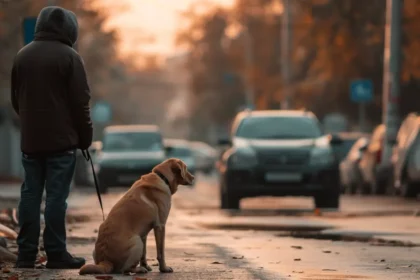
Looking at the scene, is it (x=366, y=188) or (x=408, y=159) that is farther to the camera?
(x=366, y=188)

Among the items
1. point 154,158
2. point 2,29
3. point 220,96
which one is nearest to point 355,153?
A: point 154,158

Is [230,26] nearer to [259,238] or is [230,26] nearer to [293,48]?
[293,48]

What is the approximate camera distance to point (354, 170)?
34969mm

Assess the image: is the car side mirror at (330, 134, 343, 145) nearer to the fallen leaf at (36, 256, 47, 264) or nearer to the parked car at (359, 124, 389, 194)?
the parked car at (359, 124, 389, 194)

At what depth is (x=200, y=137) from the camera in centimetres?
12912

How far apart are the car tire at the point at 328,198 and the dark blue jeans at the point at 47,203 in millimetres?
12351

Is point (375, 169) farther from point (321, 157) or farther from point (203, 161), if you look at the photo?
point (203, 161)

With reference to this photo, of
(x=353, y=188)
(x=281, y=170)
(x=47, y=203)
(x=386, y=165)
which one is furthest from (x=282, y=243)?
(x=353, y=188)

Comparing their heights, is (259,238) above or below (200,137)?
above

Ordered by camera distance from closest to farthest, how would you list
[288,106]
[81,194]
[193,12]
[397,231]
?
[397,231] < [81,194] < [288,106] < [193,12]

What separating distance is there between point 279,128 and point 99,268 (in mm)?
13901

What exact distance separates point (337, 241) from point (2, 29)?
30.8m

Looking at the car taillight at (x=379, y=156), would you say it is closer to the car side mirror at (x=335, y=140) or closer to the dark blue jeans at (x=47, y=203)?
the car side mirror at (x=335, y=140)

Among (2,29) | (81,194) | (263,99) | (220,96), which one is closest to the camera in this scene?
(81,194)
